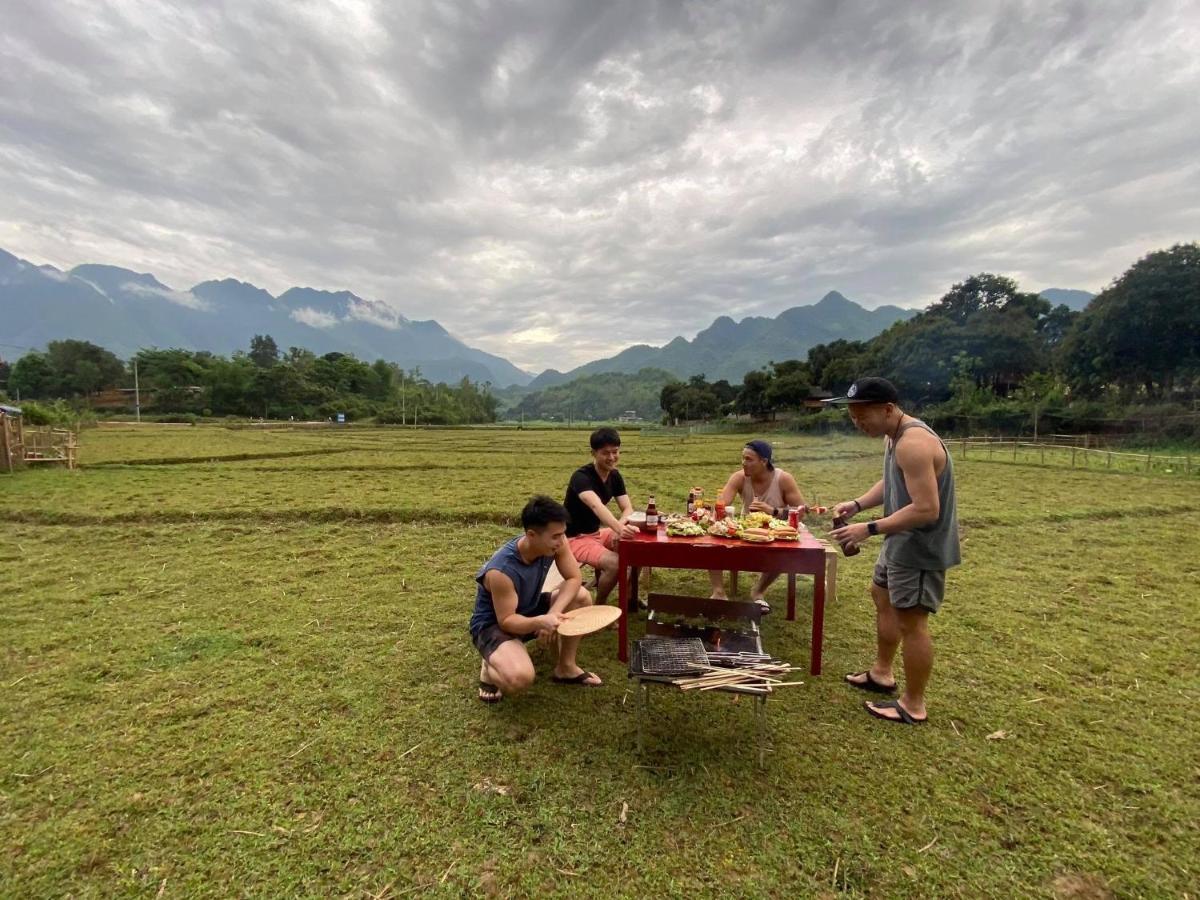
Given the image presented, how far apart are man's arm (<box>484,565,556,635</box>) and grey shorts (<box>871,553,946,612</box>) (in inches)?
89.6

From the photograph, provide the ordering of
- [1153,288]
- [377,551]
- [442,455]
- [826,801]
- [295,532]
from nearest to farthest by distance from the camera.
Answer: [826,801] < [377,551] < [295,532] < [442,455] < [1153,288]

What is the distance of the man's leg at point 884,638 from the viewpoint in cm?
376

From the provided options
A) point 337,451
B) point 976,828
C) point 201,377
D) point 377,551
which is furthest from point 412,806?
point 201,377

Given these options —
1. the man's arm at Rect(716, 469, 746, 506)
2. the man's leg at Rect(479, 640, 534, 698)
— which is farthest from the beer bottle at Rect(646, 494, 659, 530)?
the man's leg at Rect(479, 640, 534, 698)

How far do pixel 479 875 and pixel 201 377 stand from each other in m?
91.5

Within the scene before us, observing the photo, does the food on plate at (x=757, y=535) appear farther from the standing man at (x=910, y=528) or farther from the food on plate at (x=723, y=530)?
the standing man at (x=910, y=528)

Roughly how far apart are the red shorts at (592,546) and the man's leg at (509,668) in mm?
1303

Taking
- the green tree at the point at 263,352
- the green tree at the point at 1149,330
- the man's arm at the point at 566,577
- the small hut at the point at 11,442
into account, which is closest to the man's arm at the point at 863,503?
the man's arm at the point at 566,577

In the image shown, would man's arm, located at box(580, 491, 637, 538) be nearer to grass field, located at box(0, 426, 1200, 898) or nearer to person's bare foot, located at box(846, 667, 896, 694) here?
grass field, located at box(0, 426, 1200, 898)

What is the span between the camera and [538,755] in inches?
123

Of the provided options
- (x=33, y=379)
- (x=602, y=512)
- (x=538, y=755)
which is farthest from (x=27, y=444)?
(x=33, y=379)

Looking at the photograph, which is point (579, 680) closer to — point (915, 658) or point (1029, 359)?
point (915, 658)

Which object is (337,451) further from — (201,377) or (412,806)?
(201,377)

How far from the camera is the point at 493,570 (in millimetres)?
3482
